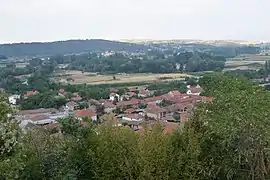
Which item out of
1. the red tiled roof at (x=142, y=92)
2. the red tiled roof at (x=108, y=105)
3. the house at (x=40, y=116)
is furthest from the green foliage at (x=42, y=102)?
the red tiled roof at (x=142, y=92)

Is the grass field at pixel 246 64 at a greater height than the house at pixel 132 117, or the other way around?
the grass field at pixel 246 64

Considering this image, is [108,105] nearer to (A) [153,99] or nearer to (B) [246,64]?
(A) [153,99]

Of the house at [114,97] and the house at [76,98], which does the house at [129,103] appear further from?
the house at [76,98]

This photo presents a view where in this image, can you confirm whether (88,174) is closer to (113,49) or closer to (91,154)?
(91,154)

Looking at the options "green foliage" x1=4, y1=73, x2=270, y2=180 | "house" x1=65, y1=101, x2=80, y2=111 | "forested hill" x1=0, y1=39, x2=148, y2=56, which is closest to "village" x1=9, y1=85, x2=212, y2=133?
"house" x1=65, y1=101, x2=80, y2=111

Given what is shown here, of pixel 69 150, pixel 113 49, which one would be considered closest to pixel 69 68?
pixel 113 49

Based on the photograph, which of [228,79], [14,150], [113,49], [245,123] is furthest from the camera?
[113,49]

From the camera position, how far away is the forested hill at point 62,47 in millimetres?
151575

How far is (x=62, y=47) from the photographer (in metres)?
166

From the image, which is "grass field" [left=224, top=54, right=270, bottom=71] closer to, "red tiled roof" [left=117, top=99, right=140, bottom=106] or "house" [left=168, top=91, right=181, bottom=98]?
"house" [left=168, top=91, right=181, bottom=98]

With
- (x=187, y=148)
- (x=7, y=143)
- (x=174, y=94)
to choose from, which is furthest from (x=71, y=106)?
(x=7, y=143)

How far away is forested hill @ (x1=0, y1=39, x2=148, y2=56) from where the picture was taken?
152 m

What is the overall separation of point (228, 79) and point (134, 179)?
349 cm

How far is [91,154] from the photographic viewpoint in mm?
10828
